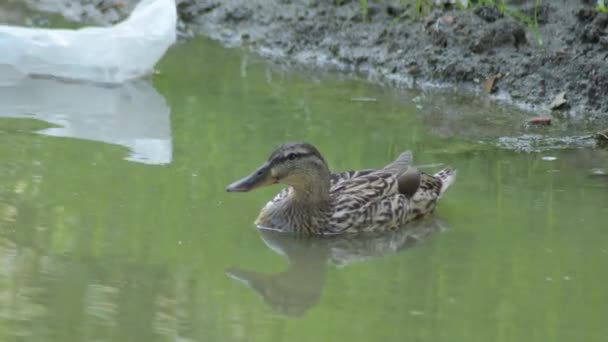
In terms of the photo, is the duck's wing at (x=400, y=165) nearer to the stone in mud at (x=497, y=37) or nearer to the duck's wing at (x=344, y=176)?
the duck's wing at (x=344, y=176)

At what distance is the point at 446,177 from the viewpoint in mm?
9344

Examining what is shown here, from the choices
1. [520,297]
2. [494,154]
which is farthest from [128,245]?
[494,154]

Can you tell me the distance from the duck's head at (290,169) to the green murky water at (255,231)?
0.28 m

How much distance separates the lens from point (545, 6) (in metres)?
13.1

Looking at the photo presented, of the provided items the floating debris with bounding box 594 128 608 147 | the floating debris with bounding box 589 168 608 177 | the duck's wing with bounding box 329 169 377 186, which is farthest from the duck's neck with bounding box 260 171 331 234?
the floating debris with bounding box 594 128 608 147

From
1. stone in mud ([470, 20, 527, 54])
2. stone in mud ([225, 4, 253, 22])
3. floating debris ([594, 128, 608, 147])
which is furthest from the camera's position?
stone in mud ([225, 4, 253, 22])

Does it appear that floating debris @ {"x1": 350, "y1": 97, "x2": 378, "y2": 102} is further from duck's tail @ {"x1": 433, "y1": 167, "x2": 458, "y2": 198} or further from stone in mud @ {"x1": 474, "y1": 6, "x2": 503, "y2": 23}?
duck's tail @ {"x1": 433, "y1": 167, "x2": 458, "y2": 198}

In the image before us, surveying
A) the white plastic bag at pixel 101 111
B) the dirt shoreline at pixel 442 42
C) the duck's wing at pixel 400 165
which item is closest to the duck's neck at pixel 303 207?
the duck's wing at pixel 400 165

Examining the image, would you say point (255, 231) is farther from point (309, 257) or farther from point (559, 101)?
point (559, 101)

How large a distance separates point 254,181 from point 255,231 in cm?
31

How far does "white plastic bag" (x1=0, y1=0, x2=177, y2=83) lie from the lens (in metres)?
11.7

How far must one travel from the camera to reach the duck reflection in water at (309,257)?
23.9 feet

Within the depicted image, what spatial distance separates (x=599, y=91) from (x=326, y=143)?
264 cm

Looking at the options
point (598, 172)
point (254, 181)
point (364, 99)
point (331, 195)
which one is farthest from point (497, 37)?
point (254, 181)
